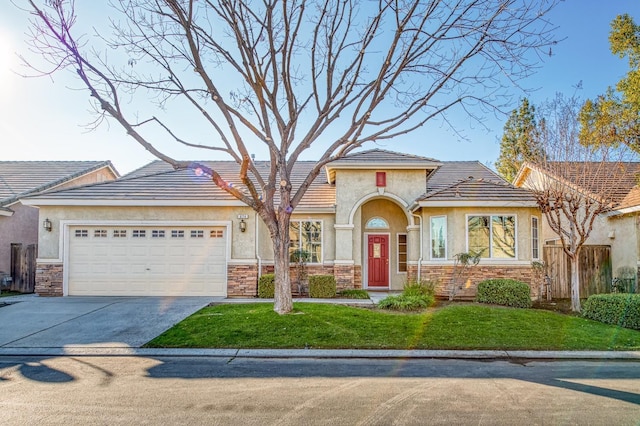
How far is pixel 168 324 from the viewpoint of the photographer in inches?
372

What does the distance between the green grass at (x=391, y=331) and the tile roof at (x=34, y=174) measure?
11.4 metres

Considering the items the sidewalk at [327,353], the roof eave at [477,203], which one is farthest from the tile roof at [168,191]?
the sidewalk at [327,353]

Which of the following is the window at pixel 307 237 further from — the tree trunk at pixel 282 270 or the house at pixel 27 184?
the house at pixel 27 184

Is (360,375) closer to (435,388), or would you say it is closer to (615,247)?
(435,388)

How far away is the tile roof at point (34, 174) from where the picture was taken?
1681 cm

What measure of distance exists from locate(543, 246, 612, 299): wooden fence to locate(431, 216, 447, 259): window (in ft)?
11.8

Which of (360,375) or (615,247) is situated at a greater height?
(615,247)

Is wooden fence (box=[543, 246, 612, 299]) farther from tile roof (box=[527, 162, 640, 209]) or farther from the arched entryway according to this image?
the arched entryway

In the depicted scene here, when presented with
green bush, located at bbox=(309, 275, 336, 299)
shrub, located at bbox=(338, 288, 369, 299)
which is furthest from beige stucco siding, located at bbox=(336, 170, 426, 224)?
shrub, located at bbox=(338, 288, 369, 299)

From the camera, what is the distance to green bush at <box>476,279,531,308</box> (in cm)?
1207

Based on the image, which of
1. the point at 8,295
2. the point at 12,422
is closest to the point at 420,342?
the point at 12,422

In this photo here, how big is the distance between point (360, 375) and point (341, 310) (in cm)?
411

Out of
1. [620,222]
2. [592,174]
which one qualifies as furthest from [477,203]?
[620,222]

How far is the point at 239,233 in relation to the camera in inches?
551
